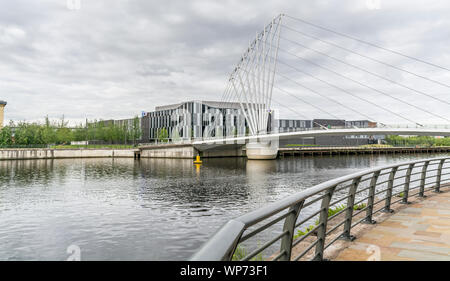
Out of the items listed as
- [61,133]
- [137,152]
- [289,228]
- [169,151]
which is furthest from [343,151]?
[289,228]

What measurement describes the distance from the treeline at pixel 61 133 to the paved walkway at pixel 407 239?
9377cm

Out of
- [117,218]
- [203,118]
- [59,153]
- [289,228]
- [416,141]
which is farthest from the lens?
[416,141]

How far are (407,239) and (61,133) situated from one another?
107346 mm

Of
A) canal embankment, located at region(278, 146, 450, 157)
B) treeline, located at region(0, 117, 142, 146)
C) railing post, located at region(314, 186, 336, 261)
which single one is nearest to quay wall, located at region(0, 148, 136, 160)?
treeline, located at region(0, 117, 142, 146)

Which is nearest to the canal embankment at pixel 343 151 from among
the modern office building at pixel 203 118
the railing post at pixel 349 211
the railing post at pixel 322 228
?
the modern office building at pixel 203 118

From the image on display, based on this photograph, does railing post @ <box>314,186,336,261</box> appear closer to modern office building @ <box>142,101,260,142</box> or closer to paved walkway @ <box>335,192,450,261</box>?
paved walkway @ <box>335,192,450,261</box>

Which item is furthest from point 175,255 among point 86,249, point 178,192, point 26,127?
point 26,127

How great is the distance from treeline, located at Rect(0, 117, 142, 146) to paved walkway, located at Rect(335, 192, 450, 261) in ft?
308

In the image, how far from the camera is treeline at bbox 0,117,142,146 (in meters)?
85.4

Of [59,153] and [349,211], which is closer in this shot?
[349,211]

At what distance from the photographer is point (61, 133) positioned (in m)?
99.3

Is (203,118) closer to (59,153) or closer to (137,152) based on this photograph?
(137,152)
